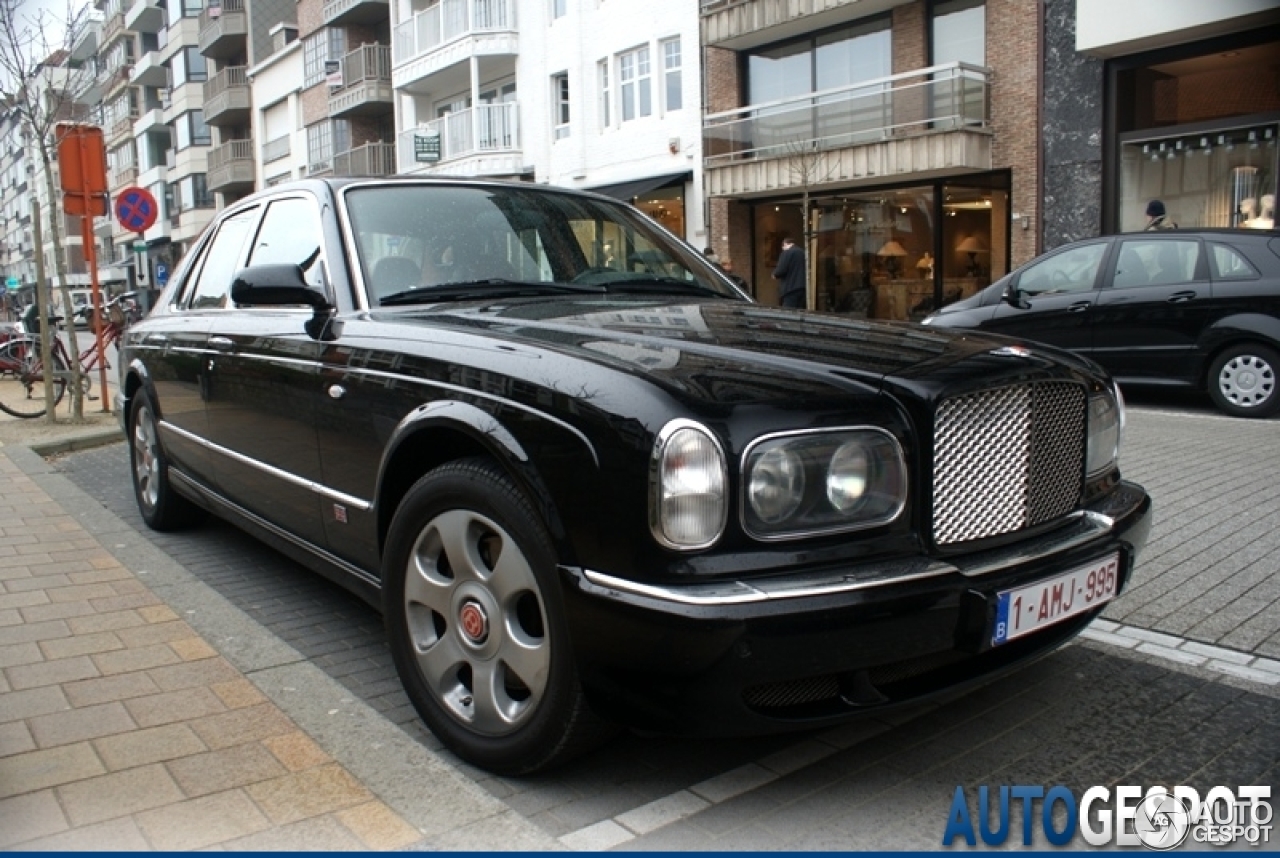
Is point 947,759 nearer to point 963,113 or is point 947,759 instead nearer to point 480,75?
point 963,113

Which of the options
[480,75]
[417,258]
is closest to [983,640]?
[417,258]

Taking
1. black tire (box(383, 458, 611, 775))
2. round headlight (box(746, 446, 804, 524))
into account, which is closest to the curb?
black tire (box(383, 458, 611, 775))

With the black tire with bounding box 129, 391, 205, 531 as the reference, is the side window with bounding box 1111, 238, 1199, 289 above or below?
above

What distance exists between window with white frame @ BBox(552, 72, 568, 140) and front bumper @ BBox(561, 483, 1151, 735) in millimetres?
26998

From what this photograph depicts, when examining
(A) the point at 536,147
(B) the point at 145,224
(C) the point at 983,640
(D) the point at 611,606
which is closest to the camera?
(D) the point at 611,606

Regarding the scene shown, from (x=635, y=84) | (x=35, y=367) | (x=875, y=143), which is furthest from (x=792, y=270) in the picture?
(x=635, y=84)

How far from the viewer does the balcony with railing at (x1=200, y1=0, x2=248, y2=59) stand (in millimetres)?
Result: 48719

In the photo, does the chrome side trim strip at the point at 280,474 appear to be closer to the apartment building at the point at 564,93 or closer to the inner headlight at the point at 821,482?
the inner headlight at the point at 821,482

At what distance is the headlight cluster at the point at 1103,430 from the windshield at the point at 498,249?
Answer: 1.58 m

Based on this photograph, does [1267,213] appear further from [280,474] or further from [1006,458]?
[280,474]

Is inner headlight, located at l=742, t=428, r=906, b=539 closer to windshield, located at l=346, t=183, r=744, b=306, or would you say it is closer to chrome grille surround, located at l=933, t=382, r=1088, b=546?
chrome grille surround, located at l=933, t=382, r=1088, b=546

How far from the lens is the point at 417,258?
3.88 meters

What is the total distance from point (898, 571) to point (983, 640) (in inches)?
11.4
